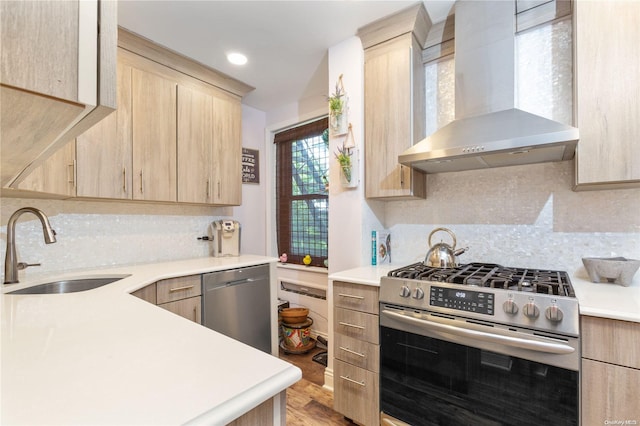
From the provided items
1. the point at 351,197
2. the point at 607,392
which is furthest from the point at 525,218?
the point at 351,197

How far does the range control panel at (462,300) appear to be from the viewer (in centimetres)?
135

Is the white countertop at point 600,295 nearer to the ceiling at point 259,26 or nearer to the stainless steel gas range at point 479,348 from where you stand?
the stainless steel gas range at point 479,348

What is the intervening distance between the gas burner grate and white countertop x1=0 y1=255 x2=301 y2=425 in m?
1.15

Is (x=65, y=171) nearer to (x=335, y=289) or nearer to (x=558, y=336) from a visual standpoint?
(x=335, y=289)

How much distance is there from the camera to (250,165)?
11.2ft

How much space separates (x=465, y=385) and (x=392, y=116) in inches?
63.8

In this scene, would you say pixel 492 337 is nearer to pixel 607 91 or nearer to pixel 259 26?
pixel 607 91

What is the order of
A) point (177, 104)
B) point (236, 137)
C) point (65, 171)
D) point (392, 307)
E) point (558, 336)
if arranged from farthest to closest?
point (236, 137), point (177, 104), point (65, 171), point (392, 307), point (558, 336)

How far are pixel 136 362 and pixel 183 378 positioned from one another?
14cm

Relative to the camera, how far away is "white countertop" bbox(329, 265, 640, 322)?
112 cm

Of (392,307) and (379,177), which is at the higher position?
(379,177)

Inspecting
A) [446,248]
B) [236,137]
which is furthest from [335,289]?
[236,137]

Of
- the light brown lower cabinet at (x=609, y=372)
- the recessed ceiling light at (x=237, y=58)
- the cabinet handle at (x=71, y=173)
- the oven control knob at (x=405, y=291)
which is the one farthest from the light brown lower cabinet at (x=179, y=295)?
the light brown lower cabinet at (x=609, y=372)

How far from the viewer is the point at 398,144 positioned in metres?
2.04
